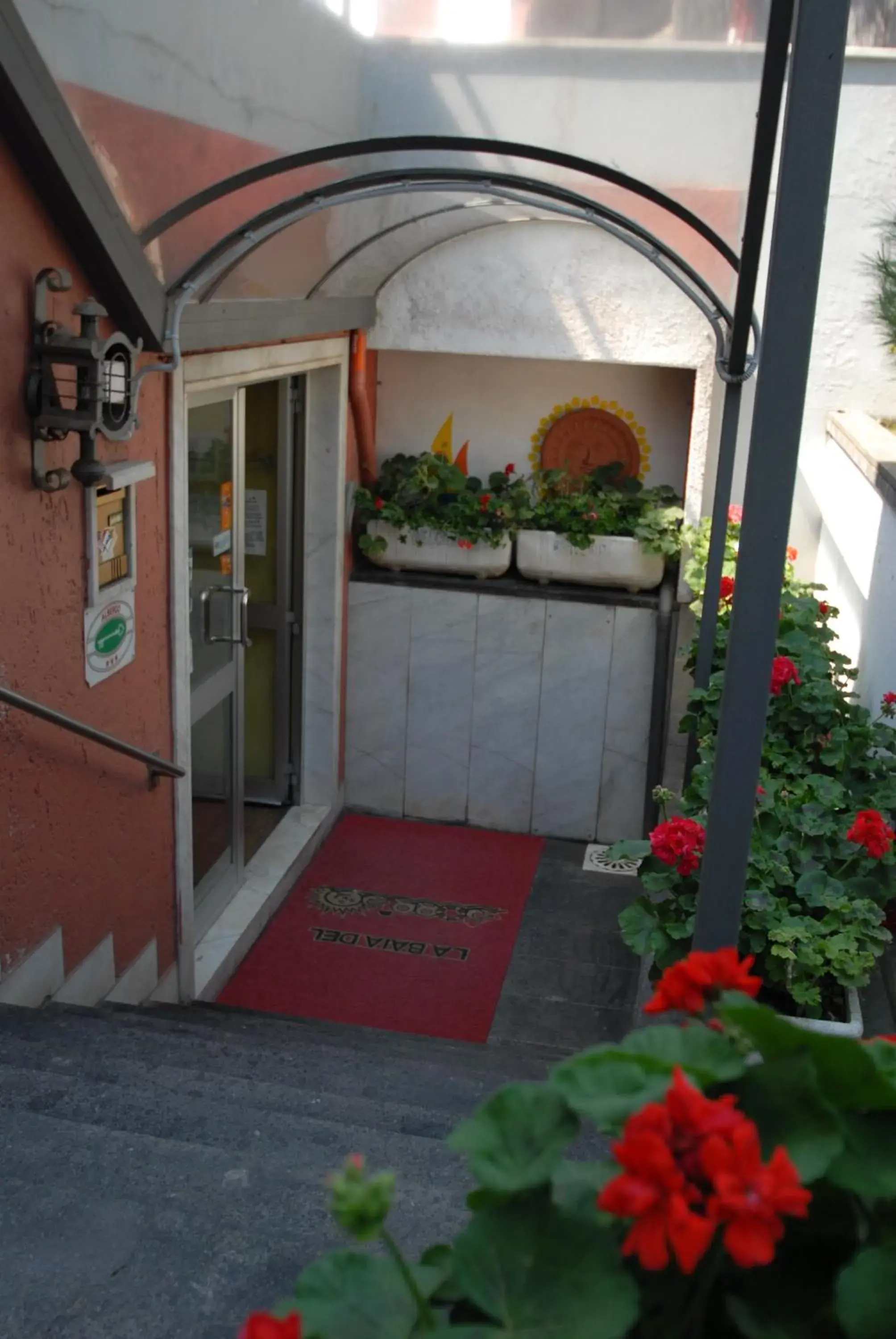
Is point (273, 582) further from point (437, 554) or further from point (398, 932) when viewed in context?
point (398, 932)

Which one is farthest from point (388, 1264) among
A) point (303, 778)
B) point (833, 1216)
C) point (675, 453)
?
point (675, 453)

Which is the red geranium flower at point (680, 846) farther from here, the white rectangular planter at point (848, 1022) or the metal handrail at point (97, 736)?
the metal handrail at point (97, 736)

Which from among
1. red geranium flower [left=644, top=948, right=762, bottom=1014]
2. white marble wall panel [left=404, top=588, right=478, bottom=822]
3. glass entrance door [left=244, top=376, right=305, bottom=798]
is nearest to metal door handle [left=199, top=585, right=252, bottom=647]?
glass entrance door [left=244, top=376, right=305, bottom=798]

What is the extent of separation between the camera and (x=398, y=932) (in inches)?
224

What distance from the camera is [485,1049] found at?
4449 millimetres

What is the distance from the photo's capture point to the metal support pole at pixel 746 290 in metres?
2.97

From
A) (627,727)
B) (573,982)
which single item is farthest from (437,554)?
(573,982)

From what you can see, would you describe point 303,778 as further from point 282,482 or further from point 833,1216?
point 833,1216

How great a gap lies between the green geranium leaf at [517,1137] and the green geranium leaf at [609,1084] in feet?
0.06

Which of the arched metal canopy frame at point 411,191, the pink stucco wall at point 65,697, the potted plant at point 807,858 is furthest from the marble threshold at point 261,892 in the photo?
the arched metal canopy frame at point 411,191

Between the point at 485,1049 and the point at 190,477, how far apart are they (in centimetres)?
250

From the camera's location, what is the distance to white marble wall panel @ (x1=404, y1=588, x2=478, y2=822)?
6.61 metres

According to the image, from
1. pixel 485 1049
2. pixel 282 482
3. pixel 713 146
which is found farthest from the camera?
pixel 282 482

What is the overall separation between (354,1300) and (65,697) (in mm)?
3004
